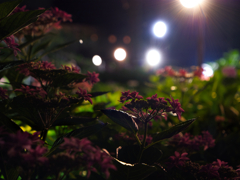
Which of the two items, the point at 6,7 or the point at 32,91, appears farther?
the point at 32,91

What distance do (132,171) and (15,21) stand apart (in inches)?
25.1

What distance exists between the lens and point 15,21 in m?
0.65

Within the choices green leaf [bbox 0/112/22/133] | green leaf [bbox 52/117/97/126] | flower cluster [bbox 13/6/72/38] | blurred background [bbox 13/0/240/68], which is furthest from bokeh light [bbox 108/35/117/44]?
green leaf [bbox 0/112/22/133]

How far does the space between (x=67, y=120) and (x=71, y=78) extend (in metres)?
0.17

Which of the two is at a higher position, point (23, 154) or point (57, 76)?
point (57, 76)

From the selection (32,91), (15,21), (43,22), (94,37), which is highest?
(94,37)

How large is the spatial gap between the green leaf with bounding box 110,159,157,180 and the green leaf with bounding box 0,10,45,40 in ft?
1.81

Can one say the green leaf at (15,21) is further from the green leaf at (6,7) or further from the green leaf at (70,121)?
the green leaf at (70,121)

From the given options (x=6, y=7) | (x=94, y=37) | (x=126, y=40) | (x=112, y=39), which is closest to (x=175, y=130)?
(x=6, y=7)

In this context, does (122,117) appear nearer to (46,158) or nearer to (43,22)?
(46,158)

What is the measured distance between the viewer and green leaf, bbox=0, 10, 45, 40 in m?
0.64

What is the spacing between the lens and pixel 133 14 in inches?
304

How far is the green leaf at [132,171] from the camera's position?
58 centimetres

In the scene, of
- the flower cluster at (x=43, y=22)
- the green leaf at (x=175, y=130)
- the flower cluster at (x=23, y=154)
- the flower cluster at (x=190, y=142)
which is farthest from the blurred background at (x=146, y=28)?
the flower cluster at (x=23, y=154)
